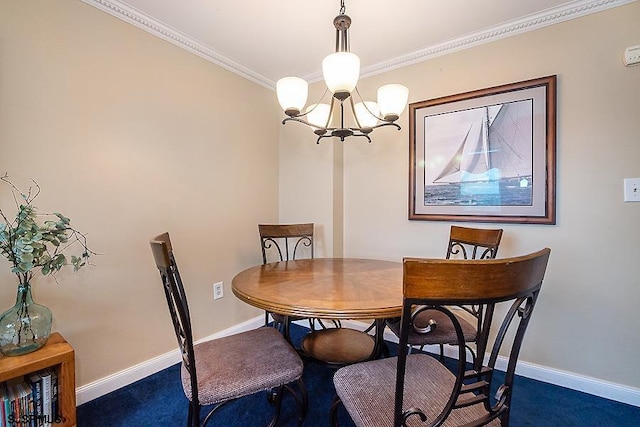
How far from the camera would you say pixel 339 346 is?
2004 mm

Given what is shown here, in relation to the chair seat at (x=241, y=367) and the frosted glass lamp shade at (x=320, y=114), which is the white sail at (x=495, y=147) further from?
the chair seat at (x=241, y=367)

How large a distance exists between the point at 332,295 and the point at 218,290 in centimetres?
143

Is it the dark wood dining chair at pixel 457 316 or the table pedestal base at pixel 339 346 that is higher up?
the dark wood dining chair at pixel 457 316

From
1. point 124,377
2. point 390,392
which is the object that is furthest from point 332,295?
point 124,377

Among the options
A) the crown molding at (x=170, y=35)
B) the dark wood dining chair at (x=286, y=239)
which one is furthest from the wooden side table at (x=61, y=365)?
the crown molding at (x=170, y=35)

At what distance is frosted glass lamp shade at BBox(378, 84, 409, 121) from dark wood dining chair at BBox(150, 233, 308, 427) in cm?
123

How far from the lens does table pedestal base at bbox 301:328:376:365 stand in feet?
5.97

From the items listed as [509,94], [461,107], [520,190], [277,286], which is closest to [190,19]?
[277,286]

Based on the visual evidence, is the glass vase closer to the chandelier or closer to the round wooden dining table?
the round wooden dining table

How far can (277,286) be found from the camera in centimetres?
148

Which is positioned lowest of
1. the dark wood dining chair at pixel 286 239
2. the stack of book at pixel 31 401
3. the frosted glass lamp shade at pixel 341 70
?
the stack of book at pixel 31 401

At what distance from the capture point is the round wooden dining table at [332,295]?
46.9 inches

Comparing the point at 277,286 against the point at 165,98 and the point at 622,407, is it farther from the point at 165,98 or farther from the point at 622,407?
the point at 622,407

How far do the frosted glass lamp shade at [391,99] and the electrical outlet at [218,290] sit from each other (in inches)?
69.5
